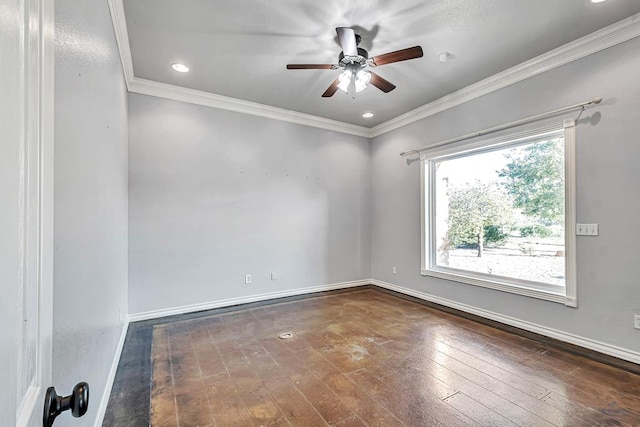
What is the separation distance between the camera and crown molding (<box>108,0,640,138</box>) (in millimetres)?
2545

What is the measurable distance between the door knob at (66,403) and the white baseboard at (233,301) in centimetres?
344

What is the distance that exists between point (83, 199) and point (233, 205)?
2.68 metres

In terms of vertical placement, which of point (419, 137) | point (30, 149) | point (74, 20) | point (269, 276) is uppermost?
point (419, 137)

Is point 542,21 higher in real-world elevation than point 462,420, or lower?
higher

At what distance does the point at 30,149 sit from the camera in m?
0.49

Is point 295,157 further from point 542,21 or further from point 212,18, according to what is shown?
point 542,21

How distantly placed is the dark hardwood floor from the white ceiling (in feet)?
9.44

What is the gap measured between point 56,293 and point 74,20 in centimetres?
117

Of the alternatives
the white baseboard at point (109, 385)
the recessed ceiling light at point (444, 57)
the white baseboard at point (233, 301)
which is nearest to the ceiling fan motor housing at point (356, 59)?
the recessed ceiling light at point (444, 57)

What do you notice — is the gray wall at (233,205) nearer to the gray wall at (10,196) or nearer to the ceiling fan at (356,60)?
the ceiling fan at (356,60)

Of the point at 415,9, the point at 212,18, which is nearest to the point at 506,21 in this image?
the point at 415,9

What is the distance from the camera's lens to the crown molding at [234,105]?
141 inches

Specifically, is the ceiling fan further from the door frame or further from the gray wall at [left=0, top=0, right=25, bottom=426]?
the gray wall at [left=0, top=0, right=25, bottom=426]

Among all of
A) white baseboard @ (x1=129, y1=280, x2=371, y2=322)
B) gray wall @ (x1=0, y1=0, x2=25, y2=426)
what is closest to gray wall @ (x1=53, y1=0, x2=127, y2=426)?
gray wall @ (x1=0, y1=0, x2=25, y2=426)
